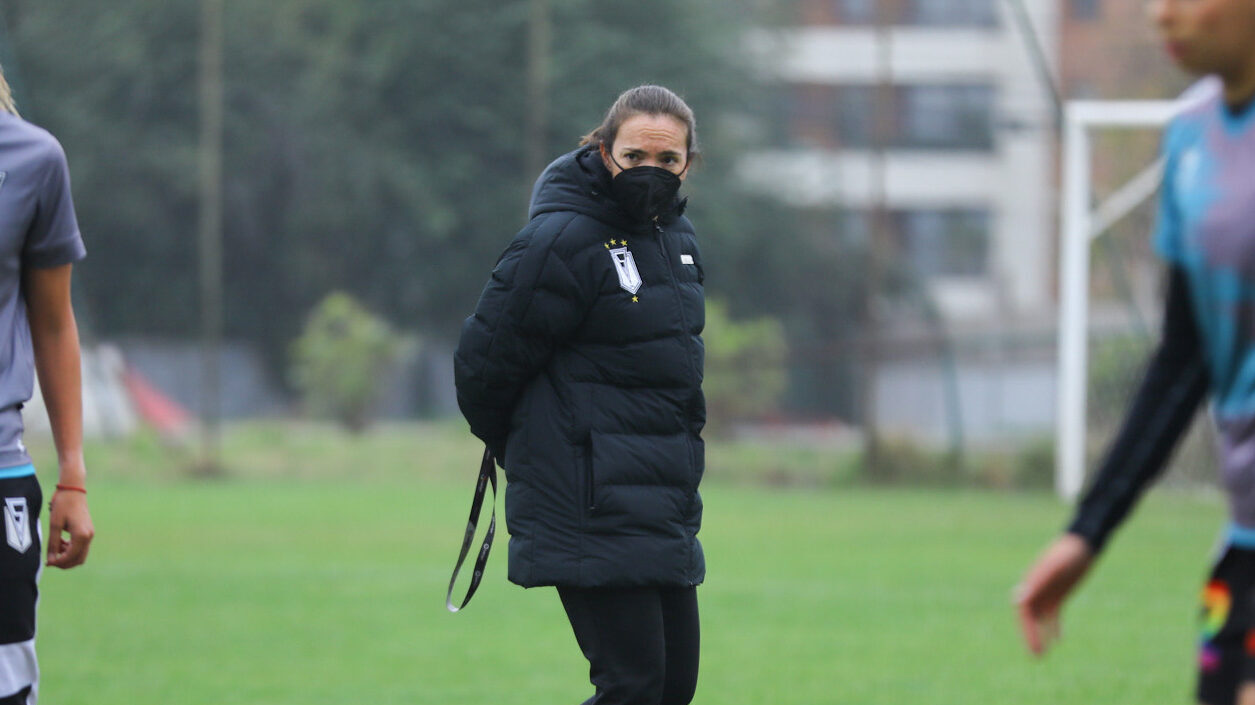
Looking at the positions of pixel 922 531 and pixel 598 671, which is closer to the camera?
pixel 598 671

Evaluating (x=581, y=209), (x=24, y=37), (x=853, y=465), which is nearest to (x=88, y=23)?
(x=24, y=37)

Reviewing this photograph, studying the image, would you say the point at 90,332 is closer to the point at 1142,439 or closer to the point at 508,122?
the point at 508,122

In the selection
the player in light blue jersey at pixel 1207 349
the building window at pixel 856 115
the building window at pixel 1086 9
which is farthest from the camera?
the building window at pixel 856 115

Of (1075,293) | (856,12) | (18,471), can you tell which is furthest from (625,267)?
(856,12)

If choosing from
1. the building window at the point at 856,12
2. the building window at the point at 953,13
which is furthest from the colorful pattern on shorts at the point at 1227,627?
the building window at the point at 953,13

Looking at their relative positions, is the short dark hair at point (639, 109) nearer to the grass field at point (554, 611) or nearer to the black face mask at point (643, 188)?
the black face mask at point (643, 188)

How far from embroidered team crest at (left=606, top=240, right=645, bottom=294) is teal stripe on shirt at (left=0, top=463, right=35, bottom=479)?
1407mm

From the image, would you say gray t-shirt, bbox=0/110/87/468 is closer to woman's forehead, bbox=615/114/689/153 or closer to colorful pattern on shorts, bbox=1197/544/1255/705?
woman's forehead, bbox=615/114/689/153

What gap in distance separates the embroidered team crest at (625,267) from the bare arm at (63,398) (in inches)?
49.6

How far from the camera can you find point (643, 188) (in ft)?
13.6

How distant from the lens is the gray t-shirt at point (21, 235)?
3.27 m

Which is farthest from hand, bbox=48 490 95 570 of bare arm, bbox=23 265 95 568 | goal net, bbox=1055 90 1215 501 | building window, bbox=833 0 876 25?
building window, bbox=833 0 876 25

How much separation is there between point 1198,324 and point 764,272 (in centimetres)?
2039

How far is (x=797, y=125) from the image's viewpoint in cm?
2347
